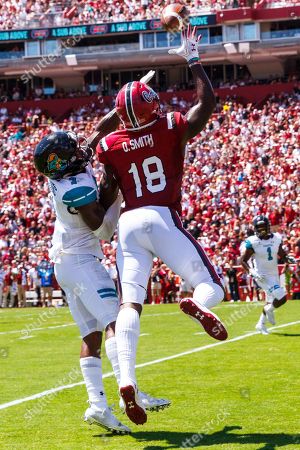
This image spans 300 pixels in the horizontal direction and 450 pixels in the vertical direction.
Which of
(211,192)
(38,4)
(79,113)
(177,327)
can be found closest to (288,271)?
(211,192)

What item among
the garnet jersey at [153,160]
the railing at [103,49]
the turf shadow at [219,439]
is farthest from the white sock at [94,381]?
the railing at [103,49]

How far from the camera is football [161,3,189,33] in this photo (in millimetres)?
6449

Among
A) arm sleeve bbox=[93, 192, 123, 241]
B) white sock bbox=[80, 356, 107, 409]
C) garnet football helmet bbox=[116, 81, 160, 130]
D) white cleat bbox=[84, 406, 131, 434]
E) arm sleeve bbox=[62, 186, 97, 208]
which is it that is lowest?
white cleat bbox=[84, 406, 131, 434]

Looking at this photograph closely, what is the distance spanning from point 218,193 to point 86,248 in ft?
73.7

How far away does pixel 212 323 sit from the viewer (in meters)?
5.64

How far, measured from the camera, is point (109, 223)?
6.40m

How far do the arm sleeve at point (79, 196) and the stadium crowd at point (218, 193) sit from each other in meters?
18.1

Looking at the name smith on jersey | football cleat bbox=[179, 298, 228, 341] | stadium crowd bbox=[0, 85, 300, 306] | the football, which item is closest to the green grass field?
football cleat bbox=[179, 298, 228, 341]

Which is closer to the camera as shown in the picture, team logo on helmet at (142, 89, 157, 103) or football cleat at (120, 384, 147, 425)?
football cleat at (120, 384, 147, 425)

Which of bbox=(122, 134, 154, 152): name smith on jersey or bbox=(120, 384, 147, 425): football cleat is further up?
bbox=(122, 134, 154, 152): name smith on jersey

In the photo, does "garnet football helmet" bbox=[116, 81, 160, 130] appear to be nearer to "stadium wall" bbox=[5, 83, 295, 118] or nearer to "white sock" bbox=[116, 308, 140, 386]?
"white sock" bbox=[116, 308, 140, 386]

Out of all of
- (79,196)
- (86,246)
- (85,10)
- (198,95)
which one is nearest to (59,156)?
(79,196)

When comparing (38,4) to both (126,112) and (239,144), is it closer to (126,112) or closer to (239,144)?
(239,144)

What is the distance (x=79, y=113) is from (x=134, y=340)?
35563 mm
